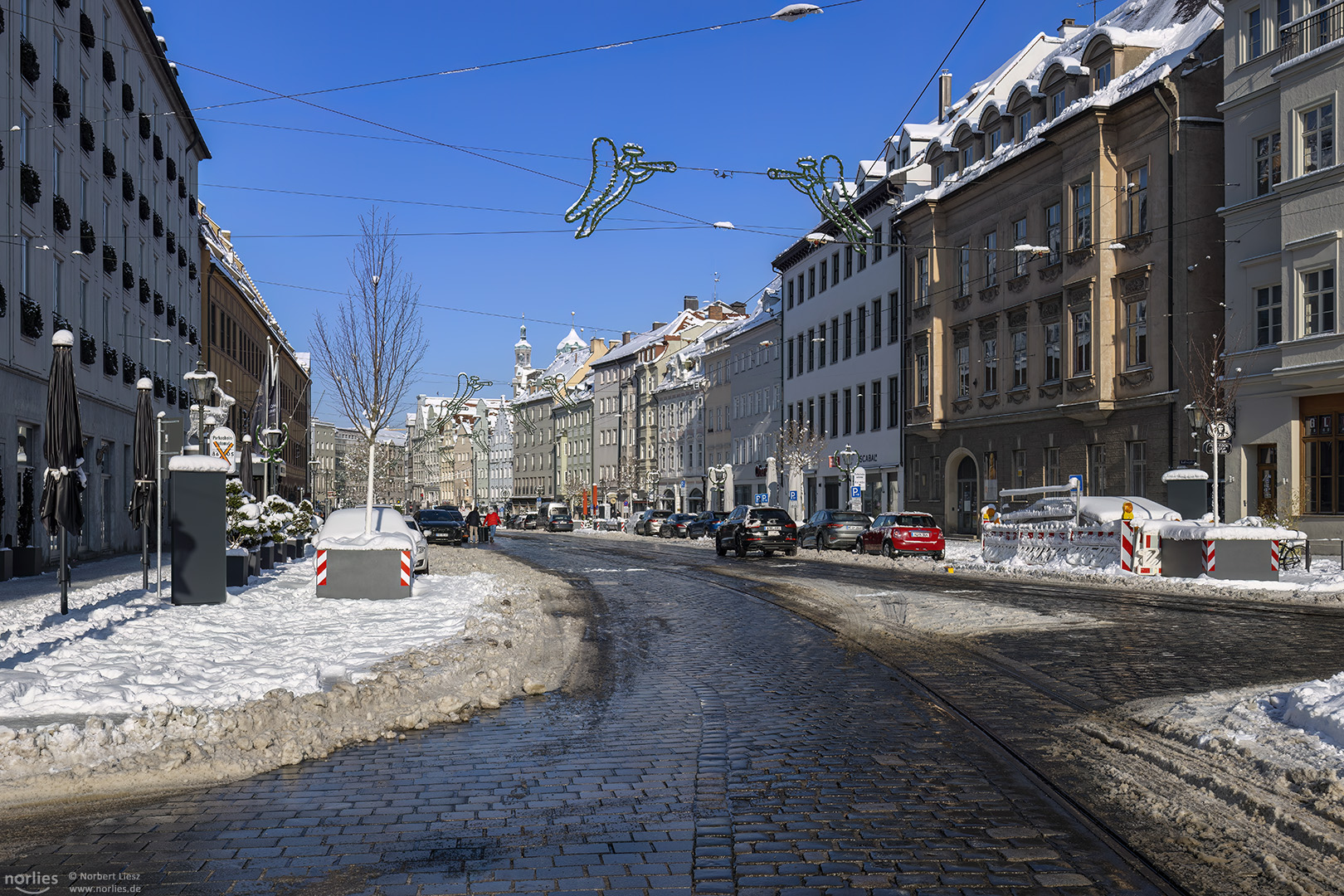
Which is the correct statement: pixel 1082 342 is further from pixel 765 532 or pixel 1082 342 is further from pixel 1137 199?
pixel 765 532

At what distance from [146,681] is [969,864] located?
20.7 feet

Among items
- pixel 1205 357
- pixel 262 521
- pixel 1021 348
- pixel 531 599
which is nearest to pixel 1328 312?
pixel 1205 357

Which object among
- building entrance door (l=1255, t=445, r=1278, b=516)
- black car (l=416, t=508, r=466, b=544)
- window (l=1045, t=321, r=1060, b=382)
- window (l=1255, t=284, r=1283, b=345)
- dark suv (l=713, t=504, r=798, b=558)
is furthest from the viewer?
black car (l=416, t=508, r=466, b=544)

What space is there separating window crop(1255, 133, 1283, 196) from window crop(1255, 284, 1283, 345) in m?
2.51

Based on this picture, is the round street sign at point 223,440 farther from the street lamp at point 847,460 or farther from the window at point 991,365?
the street lamp at point 847,460

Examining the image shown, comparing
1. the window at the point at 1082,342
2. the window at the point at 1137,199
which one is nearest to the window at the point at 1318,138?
the window at the point at 1137,199

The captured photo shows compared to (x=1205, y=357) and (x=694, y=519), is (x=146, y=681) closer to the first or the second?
(x=1205, y=357)

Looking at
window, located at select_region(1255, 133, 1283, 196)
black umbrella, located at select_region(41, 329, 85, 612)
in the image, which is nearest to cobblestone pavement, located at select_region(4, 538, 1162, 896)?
black umbrella, located at select_region(41, 329, 85, 612)

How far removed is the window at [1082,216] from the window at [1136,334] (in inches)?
105

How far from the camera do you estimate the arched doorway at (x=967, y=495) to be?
4672 centimetres

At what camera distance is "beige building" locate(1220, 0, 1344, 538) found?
2808cm

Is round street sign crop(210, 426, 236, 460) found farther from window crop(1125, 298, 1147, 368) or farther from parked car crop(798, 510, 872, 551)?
window crop(1125, 298, 1147, 368)

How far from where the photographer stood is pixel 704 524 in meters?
62.8

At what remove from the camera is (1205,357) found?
3278 cm
